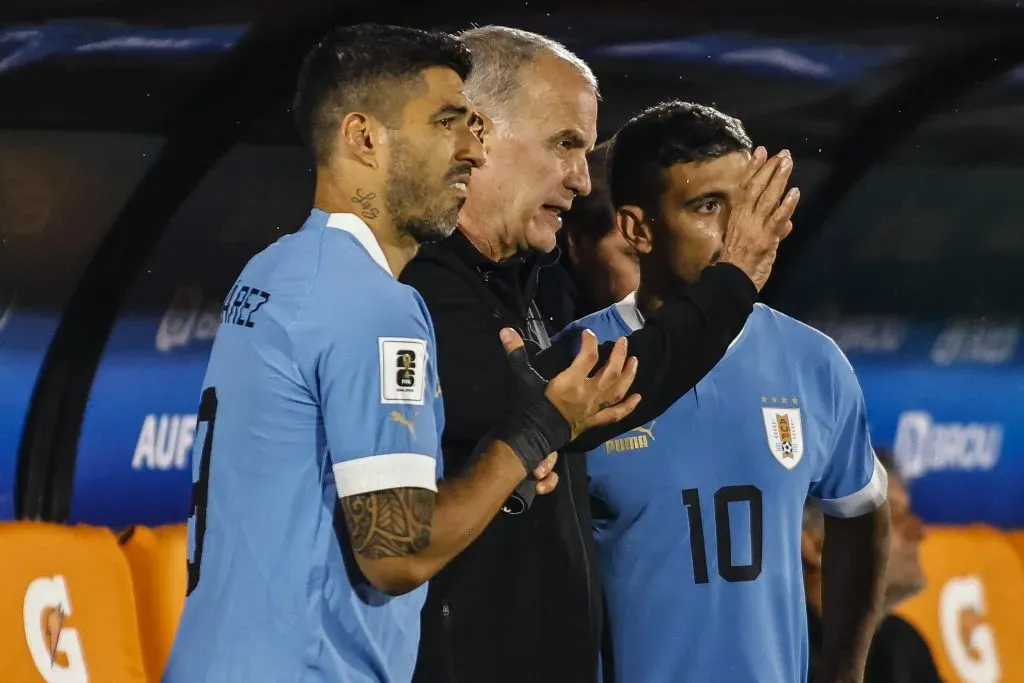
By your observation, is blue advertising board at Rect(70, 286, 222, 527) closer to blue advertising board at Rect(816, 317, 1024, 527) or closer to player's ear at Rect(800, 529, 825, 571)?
player's ear at Rect(800, 529, 825, 571)

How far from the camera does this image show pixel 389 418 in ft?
4.73

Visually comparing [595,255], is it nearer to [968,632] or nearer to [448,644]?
[448,644]

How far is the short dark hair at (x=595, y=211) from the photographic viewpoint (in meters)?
2.61

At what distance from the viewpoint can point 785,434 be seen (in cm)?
215

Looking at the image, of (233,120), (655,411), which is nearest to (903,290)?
(233,120)

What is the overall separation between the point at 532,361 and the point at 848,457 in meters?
0.58

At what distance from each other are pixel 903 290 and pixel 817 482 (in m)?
2.45

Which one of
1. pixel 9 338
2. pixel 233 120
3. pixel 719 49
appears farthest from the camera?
pixel 719 49

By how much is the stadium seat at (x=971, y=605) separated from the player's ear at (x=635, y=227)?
1.78m

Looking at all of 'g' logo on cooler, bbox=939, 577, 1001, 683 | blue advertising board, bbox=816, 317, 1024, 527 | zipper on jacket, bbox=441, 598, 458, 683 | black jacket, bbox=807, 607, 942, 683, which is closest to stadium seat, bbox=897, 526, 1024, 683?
'g' logo on cooler, bbox=939, 577, 1001, 683

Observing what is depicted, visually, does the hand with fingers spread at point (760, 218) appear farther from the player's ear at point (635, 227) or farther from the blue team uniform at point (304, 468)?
the blue team uniform at point (304, 468)

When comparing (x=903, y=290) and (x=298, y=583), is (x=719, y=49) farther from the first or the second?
(x=298, y=583)

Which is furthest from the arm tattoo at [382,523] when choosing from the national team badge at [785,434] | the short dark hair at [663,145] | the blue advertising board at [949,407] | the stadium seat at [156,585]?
the blue advertising board at [949,407]

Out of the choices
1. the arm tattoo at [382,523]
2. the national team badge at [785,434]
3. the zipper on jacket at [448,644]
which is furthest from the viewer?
the national team badge at [785,434]
